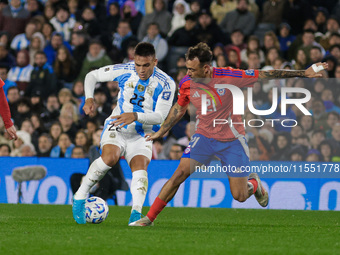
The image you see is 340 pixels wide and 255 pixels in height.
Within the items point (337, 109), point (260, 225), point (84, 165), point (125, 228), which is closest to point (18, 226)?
point (125, 228)

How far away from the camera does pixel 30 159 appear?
14180mm

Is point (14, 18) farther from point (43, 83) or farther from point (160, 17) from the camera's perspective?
point (160, 17)

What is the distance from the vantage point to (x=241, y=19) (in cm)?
1773

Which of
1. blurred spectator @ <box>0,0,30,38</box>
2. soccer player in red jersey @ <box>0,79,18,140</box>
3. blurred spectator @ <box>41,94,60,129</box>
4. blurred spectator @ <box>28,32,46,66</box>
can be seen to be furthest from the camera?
blurred spectator @ <box>0,0,30,38</box>

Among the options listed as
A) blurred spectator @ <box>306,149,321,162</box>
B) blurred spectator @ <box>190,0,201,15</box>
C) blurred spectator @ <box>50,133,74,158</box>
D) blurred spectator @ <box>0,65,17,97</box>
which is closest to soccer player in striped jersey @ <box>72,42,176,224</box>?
blurred spectator @ <box>306,149,321,162</box>

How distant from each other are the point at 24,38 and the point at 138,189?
10544 millimetres

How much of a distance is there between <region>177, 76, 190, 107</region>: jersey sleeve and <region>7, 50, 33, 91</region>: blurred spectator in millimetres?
9269

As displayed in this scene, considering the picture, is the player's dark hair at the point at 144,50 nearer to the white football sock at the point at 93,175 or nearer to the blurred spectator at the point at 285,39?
the white football sock at the point at 93,175

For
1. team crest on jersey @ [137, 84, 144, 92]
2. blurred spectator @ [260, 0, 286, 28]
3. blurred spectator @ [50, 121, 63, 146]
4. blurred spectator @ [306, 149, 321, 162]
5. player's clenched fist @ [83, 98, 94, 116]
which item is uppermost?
blurred spectator @ [260, 0, 286, 28]

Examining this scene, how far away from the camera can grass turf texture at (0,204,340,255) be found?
674cm

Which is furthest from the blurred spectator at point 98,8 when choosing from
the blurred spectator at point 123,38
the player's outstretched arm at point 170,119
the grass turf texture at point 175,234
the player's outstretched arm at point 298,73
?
the player's outstretched arm at point 298,73

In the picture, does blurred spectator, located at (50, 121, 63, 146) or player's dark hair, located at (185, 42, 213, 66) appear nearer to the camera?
player's dark hair, located at (185, 42, 213, 66)

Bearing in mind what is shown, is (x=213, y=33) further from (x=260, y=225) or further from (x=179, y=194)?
(x=260, y=225)

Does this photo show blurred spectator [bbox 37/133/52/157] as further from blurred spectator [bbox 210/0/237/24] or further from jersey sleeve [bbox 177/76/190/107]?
jersey sleeve [bbox 177/76/190/107]
